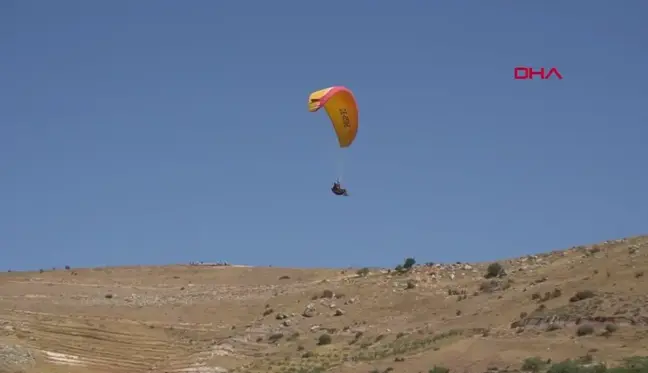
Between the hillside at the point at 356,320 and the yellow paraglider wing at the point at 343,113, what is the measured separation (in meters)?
8.12

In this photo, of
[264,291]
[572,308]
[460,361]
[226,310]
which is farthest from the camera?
[264,291]

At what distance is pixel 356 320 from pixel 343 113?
15.2m

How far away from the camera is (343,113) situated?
98.4 ft

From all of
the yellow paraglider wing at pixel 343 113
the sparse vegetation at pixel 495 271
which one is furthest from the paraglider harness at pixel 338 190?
the sparse vegetation at pixel 495 271

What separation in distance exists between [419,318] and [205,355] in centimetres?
1020

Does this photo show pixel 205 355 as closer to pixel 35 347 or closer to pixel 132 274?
pixel 35 347

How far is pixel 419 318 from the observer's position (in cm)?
3975

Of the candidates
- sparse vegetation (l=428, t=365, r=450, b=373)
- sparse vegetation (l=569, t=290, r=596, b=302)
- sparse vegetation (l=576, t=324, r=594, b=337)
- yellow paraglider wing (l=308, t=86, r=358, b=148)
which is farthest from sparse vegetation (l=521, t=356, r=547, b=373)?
yellow paraglider wing (l=308, t=86, r=358, b=148)

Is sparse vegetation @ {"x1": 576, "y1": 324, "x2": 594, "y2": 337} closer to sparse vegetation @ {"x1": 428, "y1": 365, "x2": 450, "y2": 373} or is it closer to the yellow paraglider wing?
sparse vegetation @ {"x1": 428, "y1": 365, "x2": 450, "y2": 373}

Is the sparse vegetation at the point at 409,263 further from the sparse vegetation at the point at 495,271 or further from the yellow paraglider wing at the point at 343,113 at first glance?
the yellow paraglider wing at the point at 343,113

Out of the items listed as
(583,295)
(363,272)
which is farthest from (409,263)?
(583,295)

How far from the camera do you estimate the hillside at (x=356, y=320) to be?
28422mm

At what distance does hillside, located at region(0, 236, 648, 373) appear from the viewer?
28.4 m

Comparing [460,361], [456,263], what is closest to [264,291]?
[456,263]
